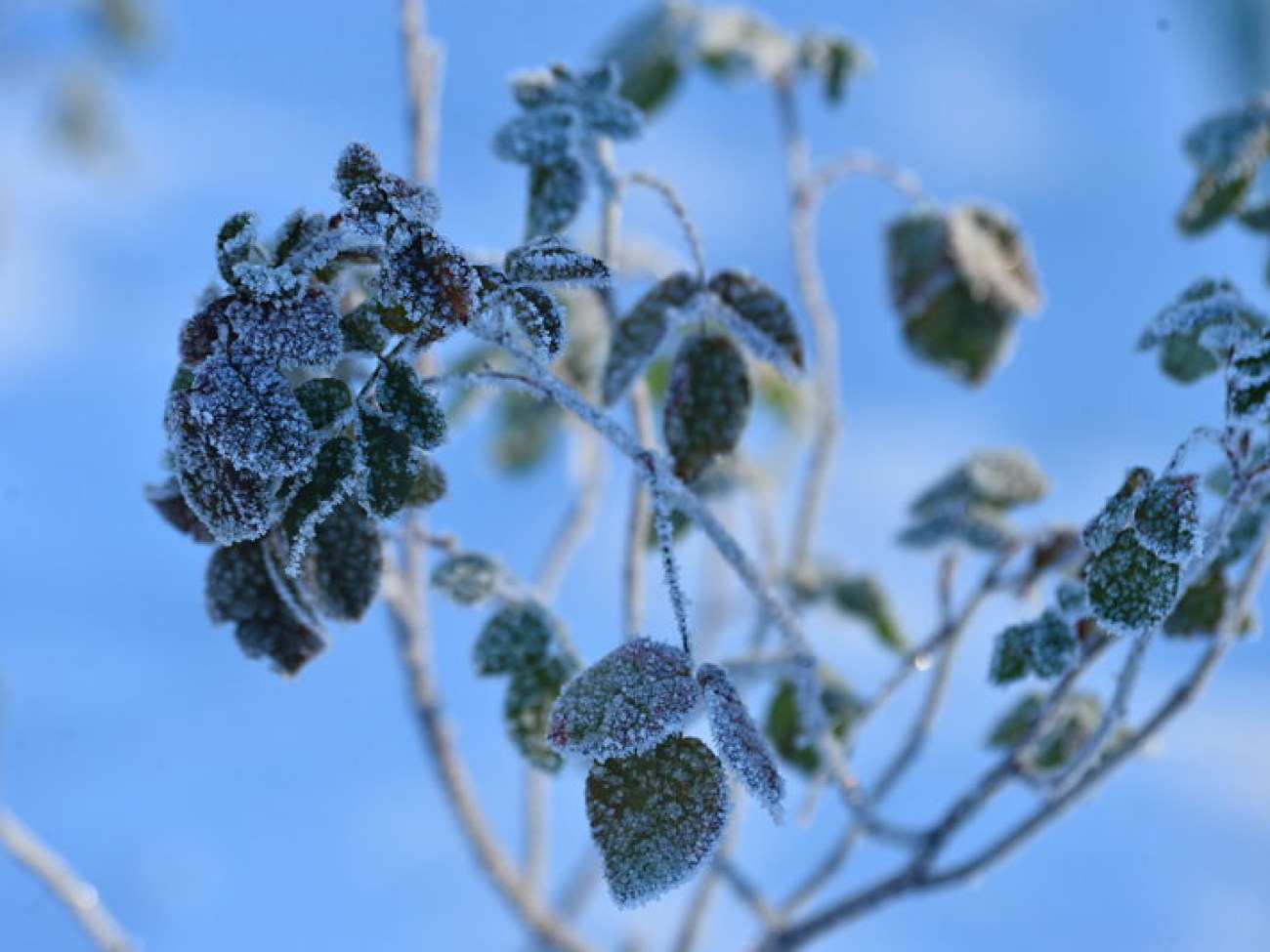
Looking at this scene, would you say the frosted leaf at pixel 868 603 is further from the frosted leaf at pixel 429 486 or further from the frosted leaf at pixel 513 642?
the frosted leaf at pixel 429 486

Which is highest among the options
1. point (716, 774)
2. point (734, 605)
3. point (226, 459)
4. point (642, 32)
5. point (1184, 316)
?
point (642, 32)

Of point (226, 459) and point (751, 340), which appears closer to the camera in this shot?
point (226, 459)

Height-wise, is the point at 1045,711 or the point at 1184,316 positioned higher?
the point at 1184,316

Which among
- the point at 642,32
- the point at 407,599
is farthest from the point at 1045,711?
the point at 642,32

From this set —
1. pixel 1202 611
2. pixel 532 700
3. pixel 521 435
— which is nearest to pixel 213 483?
pixel 532 700

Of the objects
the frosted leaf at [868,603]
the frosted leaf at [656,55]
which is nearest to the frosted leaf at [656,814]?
the frosted leaf at [868,603]

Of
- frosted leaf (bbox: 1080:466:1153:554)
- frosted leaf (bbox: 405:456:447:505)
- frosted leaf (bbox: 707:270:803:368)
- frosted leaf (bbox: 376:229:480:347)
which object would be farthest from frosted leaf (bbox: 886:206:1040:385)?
frosted leaf (bbox: 376:229:480:347)

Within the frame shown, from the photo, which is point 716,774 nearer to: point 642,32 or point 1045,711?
point 1045,711
